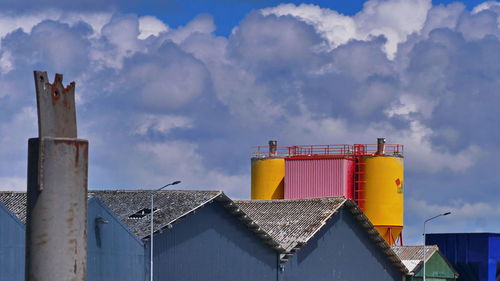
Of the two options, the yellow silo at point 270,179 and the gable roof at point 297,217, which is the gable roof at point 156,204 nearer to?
the gable roof at point 297,217

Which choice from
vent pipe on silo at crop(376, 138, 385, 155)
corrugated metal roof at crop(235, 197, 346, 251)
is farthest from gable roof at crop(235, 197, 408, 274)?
vent pipe on silo at crop(376, 138, 385, 155)

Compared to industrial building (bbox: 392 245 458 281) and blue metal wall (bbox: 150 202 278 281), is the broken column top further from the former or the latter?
industrial building (bbox: 392 245 458 281)

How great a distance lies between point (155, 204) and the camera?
203ft

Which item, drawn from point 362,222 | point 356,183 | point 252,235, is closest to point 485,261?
point 356,183

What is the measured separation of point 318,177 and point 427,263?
36.5 feet

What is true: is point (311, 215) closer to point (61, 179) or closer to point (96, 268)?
point (96, 268)

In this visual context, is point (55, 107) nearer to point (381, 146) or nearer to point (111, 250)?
point (111, 250)

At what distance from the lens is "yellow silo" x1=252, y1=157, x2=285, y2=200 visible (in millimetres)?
92812

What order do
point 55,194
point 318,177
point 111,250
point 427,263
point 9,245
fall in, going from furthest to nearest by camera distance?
point 318,177 → point 427,263 → point 111,250 → point 9,245 → point 55,194

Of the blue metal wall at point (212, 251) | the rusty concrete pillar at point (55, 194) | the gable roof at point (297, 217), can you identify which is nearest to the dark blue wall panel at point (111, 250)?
the blue metal wall at point (212, 251)

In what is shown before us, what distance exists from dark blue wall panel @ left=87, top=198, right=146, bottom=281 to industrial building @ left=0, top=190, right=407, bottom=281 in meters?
0.05

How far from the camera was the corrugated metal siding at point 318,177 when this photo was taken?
8981 centimetres

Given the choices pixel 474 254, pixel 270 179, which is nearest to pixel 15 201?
pixel 270 179

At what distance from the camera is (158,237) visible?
59250 millimetres
